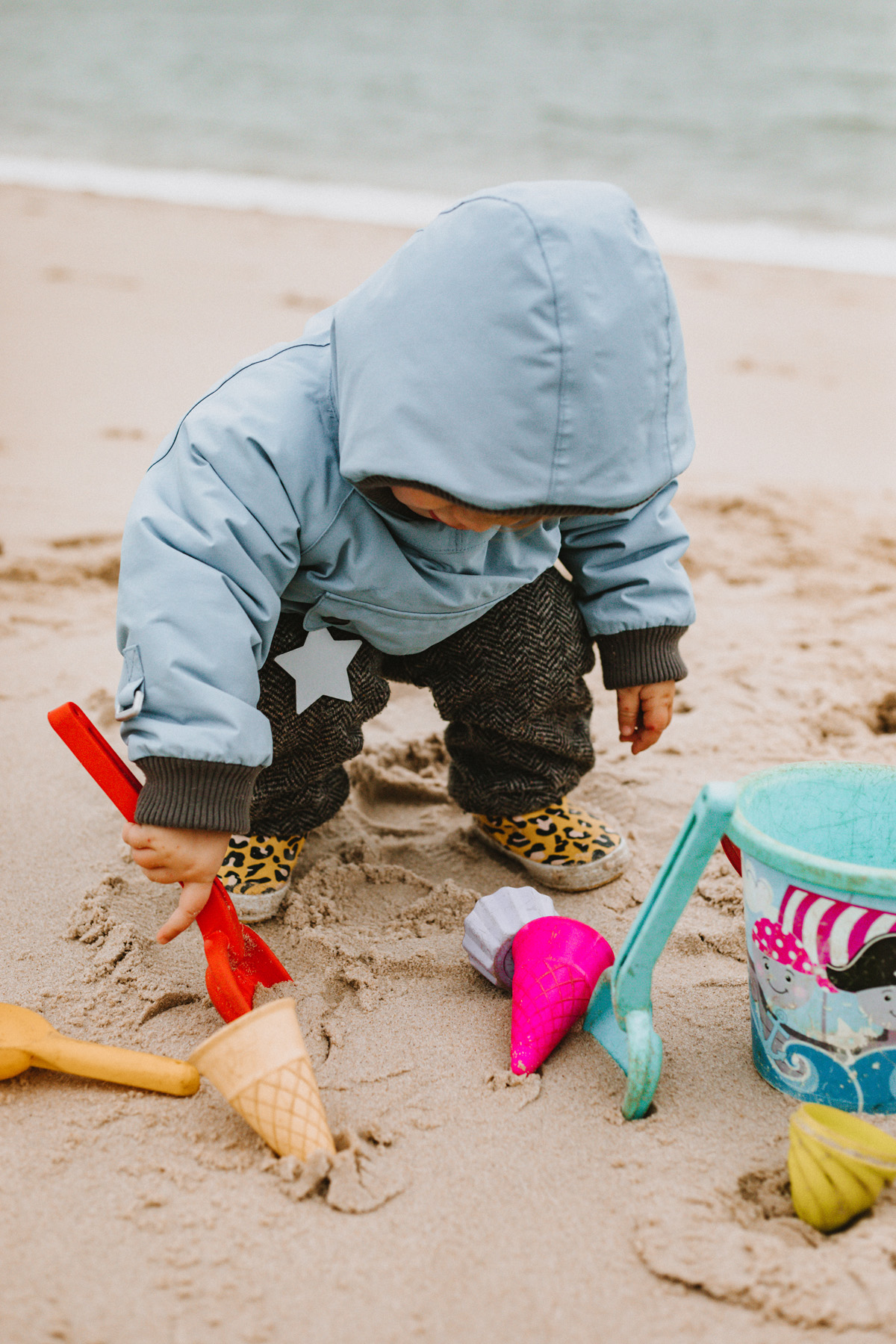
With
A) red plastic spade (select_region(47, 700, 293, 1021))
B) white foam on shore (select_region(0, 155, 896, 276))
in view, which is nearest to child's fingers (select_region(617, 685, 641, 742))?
red plastic spade (select_region(47, 700, 293, 1021))

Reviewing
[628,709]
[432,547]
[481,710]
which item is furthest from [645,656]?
[432,547]

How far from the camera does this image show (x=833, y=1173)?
806 mm

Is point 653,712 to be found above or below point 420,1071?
above

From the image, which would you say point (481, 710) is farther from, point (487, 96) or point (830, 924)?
point (487, 96)

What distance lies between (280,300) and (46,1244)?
3846mm

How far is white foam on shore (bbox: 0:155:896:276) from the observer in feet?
18.8

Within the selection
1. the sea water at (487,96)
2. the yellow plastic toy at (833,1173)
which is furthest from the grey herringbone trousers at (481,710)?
the sea water at (487,96)

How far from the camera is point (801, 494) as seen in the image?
8.68 feet

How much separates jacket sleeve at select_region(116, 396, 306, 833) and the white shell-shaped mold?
0.28 m

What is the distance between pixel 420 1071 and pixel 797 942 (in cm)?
38

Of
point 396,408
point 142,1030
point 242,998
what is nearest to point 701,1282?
point 242,998

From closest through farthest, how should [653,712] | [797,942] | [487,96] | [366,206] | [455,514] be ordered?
1. [797,942]
2. [455,514]
3. [653,712]
4. [366,206]
5. [487,96]

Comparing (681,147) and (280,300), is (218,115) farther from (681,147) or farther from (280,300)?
(280,300)

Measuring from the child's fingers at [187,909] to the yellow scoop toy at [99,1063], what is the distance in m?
0.11
